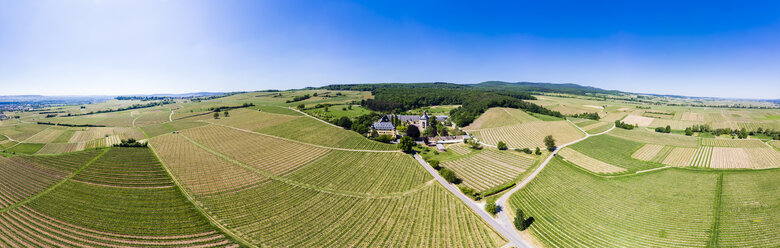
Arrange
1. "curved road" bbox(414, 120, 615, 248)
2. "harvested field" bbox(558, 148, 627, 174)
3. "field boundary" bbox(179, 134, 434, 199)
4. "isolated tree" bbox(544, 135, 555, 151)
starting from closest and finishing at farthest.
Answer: "curved road" bbox(414, 120, 615, 248)
"field boundary" bbox(179, 134, 434, 199)
"harvested field" bbox(558, 148, 627, 174)
"isolated tree" bbox(544, 135, 555, 151)

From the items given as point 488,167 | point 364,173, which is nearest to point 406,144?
point 364,173

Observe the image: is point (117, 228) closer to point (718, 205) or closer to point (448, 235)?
point (448, 235)

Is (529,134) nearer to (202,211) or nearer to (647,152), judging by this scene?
(647,152)

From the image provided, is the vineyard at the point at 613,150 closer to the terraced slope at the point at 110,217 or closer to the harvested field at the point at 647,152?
the harvested field at the point at 647,152

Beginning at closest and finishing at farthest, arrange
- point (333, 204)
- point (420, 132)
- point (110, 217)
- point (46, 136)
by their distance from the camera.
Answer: point (110, 217), point (333, 204), point (46, 136), point (420, 132)

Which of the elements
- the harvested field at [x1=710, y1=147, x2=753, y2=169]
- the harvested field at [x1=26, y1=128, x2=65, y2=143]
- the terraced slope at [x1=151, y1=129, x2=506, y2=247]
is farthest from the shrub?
the harvested field at [x1=26, y1=128, x2=65, y2=143]

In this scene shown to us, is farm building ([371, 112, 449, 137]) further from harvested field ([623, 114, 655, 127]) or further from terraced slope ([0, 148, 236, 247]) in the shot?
harvested field ([623, 114, 655, 127])
